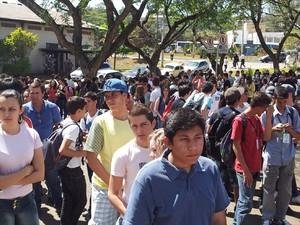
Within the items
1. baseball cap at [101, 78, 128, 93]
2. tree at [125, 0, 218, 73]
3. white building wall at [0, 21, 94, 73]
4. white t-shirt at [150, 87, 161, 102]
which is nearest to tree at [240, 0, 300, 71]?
tree at [125, 0, 218, 73]

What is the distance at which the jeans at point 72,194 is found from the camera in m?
5.09

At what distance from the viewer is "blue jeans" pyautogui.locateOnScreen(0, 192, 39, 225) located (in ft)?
11.9

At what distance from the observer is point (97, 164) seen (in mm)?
3795

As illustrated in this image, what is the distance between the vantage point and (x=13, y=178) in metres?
3.57

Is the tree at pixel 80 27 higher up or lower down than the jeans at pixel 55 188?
higher up

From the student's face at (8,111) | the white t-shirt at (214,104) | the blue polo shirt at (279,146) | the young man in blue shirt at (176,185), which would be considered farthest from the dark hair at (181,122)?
the white t-shirt at (214,104)

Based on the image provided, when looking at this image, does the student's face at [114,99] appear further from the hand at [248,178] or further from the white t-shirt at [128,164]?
the hand at [248,178]

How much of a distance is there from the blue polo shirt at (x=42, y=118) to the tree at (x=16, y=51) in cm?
2645

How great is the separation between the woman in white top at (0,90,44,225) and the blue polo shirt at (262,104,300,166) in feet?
8.89

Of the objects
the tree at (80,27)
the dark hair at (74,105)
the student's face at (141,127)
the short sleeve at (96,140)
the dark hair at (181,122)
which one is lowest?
the short sleeve at (96,140)

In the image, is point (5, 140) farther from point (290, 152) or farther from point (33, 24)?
point (33, 24)

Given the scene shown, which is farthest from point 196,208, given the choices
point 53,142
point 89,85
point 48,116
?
point 89,85

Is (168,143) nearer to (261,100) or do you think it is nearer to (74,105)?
(261,100)

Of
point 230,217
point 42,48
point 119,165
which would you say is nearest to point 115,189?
point 119,165
